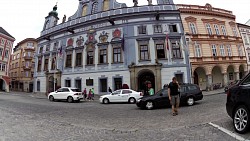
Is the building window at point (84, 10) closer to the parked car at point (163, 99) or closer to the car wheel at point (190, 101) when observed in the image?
the parked car at point (163, 99)

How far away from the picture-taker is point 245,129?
3.98m

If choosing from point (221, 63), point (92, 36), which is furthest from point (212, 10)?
point (92, 36)

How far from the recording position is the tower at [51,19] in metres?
32.5

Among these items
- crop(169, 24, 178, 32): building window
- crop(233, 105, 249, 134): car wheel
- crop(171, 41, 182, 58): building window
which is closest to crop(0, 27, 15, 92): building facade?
crop(171, 41, 182, 58): building window

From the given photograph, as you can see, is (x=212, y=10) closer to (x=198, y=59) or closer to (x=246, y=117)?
(x=198, y=59)

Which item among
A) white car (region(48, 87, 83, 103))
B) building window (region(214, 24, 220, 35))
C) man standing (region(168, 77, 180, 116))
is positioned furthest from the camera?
building window (region(214, 24, 220, 35))

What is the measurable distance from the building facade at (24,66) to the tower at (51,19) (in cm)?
2466

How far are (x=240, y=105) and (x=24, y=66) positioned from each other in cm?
6018

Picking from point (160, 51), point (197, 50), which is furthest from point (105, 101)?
point (197, 50)

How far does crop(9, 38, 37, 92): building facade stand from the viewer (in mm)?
52000

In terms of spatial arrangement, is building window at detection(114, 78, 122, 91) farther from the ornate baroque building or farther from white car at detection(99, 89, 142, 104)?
white car at detection(99, 89, 142, 104)

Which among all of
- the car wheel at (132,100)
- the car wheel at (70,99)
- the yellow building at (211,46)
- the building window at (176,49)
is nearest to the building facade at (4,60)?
the car wheel at (70,99)

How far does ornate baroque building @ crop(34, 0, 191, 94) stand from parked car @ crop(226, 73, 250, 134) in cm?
1634

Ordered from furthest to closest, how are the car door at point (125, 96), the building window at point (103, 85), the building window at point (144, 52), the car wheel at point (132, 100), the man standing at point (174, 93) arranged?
the building window at point (103, 85) < the building window at point (144, 52) < the car door at point (125, 96) < the car wheel at point (132, 100) < the man standing at point (174, 93)
